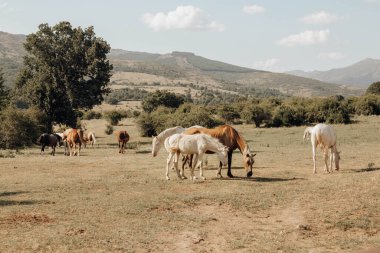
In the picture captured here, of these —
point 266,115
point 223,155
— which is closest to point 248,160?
point 223,155

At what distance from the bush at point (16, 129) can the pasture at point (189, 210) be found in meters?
18.3

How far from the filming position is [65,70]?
1855 inches

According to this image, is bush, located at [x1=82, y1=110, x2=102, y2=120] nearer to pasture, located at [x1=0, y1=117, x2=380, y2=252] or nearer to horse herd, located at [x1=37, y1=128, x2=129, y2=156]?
horse herd, located at [x1=37, y1=128, x2=129, y2=156]

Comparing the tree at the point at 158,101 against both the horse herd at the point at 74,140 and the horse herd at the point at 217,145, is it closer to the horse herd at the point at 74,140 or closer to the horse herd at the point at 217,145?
the horse herd at the point at 74,140

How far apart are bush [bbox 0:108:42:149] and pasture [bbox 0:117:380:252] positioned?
18309mm

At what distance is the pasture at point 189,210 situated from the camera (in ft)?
Result: 37.0

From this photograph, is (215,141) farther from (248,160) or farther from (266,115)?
(266,115)

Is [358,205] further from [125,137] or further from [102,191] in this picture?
[125,137]

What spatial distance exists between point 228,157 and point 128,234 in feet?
29.5

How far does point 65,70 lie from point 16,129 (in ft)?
32.2

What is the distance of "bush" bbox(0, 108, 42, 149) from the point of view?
39781 mm

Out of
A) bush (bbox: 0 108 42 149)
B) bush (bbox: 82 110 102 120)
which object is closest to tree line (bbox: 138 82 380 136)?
bush (bbox: 0 108 42 149)

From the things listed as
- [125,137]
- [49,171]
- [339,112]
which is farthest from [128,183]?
[339,112]

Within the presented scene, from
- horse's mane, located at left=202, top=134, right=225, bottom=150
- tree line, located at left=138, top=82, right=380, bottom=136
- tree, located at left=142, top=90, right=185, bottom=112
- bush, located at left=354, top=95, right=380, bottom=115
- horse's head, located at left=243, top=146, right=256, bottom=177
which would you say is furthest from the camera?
tree, located at left=142, top=90, right=185, bottom=112
